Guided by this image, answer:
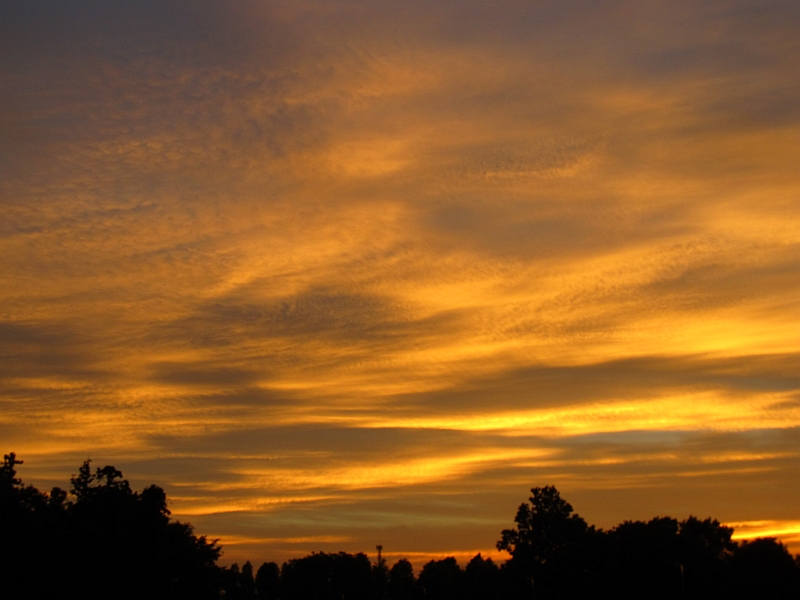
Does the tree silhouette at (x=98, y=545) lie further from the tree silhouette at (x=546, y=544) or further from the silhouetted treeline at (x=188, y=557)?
the tree silhouette at (x=546, y=544)

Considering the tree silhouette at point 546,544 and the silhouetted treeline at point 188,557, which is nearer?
the silhouetted treeline at point 188,557

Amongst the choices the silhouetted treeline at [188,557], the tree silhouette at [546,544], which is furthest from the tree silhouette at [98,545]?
the tree silhouette at [546,544]

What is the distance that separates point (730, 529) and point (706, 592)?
36722 mm

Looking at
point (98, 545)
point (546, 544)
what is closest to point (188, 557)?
point (98, 545)

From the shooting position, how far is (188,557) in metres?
104

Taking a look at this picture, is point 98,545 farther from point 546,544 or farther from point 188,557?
point 546,544

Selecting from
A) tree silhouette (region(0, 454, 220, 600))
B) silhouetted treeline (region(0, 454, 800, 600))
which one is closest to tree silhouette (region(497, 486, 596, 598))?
silhouetted treeline (region(0, 454, 800, 600))

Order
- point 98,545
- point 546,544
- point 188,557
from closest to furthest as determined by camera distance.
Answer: point 98,545 → point 188,557 → point 546,544

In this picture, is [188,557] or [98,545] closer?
[98,545]

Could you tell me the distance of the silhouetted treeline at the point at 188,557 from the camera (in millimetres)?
76875

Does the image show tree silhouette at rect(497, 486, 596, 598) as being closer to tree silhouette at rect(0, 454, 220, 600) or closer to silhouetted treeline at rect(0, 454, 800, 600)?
silhouetted treeline at rect(0, 454, 800, 600)

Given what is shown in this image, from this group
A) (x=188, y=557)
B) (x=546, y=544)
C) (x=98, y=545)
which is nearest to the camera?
(x=98, y=545)

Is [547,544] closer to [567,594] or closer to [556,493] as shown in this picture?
[556,493]

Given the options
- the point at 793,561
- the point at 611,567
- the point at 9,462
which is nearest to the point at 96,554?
the point at 9,462
